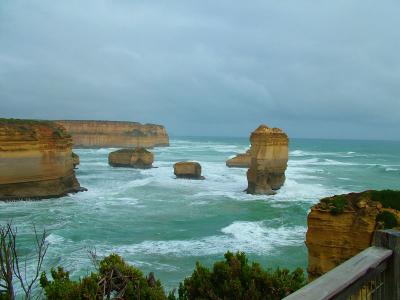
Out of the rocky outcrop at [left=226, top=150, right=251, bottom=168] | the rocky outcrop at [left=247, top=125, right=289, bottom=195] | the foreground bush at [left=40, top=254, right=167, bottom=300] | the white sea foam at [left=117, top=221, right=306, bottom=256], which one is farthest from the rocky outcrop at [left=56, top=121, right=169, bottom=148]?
the foreground bush at [left=40, top=254, right=167, bottom=300]

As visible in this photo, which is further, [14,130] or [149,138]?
[149,138]

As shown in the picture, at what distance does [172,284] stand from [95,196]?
19.8 m

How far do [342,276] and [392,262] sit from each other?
1.99ft

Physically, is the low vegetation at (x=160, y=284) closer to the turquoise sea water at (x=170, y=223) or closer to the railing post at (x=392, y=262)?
the turquoise sea water at (x=170, y=223)

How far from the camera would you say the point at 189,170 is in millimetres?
43219

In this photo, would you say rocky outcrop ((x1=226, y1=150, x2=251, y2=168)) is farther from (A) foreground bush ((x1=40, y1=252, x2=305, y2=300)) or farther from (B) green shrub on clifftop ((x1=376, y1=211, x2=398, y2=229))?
(A) foreground bush ((x1=40, y1=252, x2=305, y2=300))

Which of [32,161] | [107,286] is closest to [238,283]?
[107,286]

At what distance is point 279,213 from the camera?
84.5ft

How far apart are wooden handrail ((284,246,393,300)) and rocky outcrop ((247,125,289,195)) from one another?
30.7 metres

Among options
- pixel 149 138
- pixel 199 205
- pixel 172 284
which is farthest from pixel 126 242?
pixel 149 138

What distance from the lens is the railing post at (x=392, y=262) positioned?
273cm

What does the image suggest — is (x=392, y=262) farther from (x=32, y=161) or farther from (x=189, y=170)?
(x=189, y=170)

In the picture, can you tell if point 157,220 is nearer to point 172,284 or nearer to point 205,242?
point 205,242

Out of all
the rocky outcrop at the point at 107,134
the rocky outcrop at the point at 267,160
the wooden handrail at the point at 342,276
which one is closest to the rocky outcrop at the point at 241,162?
the rocky outcrop at the point at 267,160
